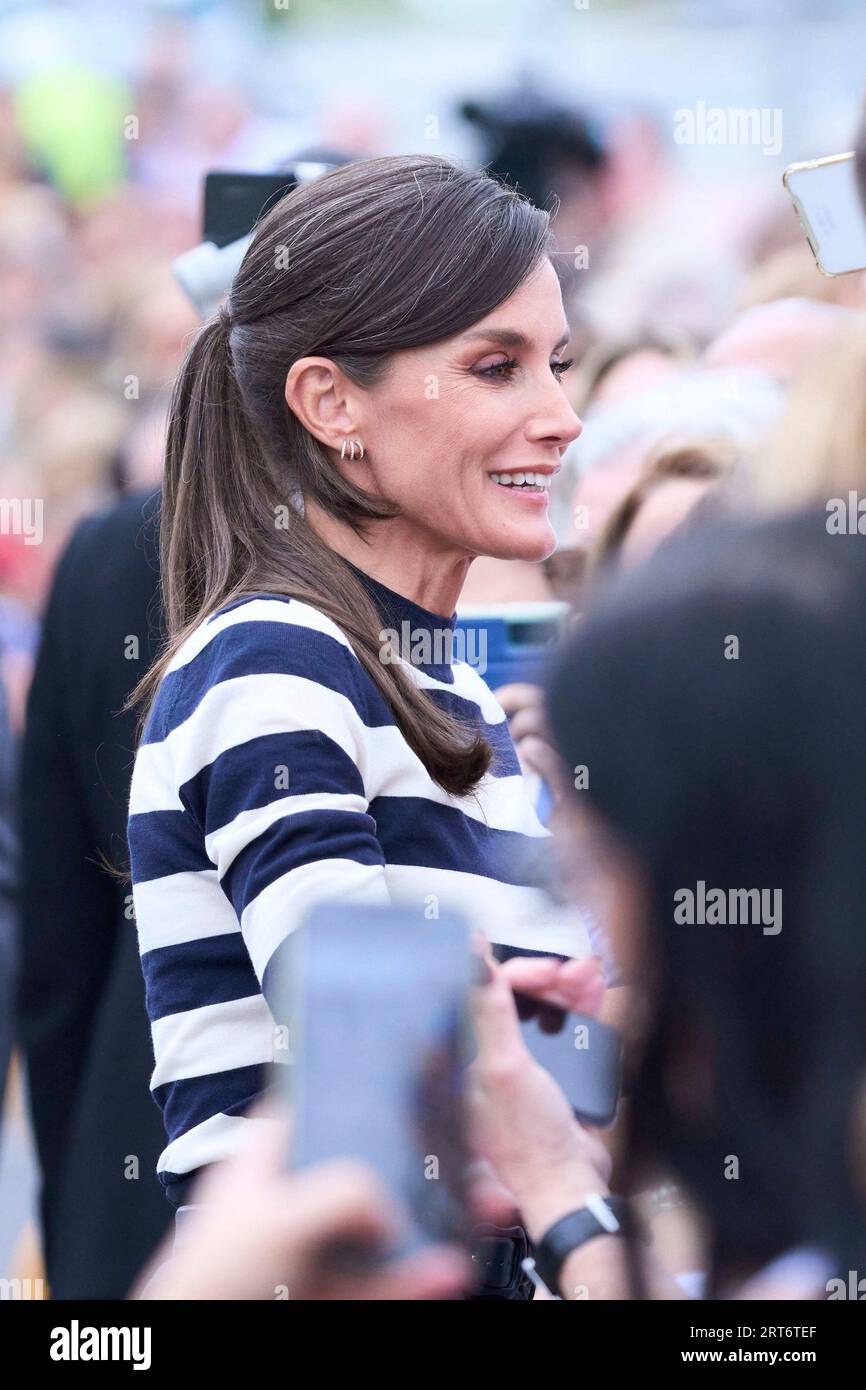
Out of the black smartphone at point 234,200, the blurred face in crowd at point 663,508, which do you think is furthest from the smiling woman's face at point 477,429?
the black smartphone at point 234,200

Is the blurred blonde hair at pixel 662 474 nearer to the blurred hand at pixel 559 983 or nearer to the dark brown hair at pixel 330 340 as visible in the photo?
the dark brown hair at pixel 330 340

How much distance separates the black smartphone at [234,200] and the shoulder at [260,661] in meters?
0.75

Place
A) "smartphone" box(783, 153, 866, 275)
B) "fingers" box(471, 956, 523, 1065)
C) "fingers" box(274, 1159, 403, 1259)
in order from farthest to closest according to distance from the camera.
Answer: "smartphone" box(783, 153, 866, 275) < "fingers" box(471, 956, 523, 1065) < "fingers" box(274, 1159, 403, 1259)

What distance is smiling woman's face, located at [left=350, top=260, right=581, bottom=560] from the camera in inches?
49.3

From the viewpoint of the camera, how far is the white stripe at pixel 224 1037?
112 centimetres

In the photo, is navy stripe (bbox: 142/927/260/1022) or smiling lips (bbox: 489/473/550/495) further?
smiling lips (bbox: 489/473/550/495)

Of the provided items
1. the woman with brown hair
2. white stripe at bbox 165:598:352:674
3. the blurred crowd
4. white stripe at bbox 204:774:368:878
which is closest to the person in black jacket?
the blurred crowd

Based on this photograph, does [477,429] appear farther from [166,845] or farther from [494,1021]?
[494,1021]

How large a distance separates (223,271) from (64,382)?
90.0 inches

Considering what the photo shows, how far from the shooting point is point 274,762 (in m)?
1.05

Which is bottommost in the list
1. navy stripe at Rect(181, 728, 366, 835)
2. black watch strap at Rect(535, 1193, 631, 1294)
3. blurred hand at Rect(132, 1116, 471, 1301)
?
black watch strap at Rect(535, 1193, 631, 1294)

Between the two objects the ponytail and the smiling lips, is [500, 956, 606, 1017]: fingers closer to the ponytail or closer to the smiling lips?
the ponytail

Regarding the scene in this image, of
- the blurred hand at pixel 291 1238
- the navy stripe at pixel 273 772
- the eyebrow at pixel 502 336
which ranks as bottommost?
the blurred hand at pixel 291 1238

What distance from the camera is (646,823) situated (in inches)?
23.4
